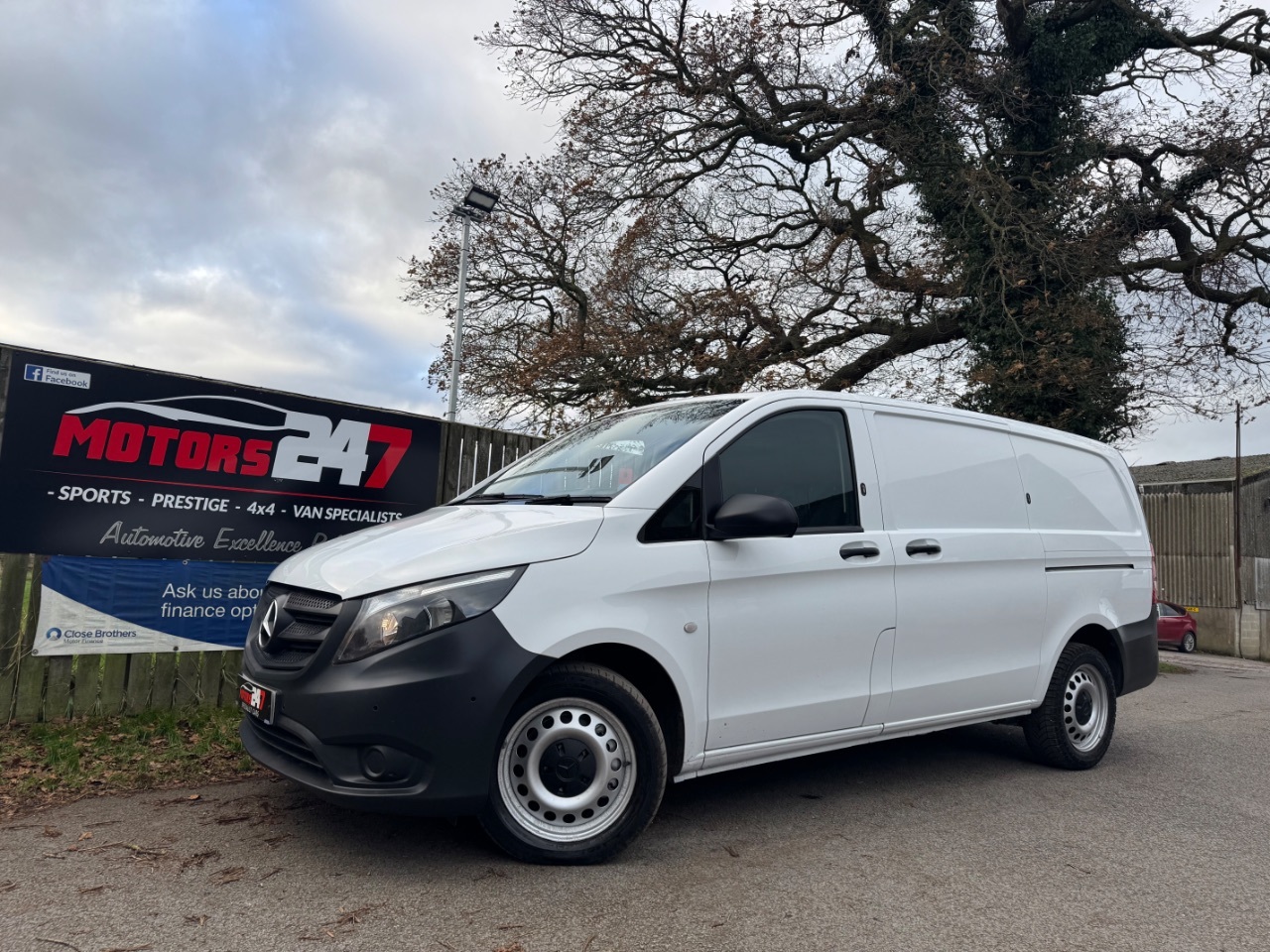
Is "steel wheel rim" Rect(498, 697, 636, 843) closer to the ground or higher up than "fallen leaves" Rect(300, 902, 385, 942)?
higher up

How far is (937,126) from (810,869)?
47.4ft

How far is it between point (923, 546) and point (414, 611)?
2.67 meters

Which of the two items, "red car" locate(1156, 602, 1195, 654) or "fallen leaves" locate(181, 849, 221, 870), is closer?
"fallen leaves" locate(181, 849, 221, 870)

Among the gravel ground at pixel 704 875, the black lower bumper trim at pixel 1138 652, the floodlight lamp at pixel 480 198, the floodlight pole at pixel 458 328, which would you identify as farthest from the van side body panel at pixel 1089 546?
the floodlight pole at pixel 458 328

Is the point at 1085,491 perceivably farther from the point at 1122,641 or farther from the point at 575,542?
the point at 575,542

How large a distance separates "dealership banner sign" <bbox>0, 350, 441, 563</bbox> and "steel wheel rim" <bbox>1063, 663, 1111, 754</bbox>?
15.9 ft

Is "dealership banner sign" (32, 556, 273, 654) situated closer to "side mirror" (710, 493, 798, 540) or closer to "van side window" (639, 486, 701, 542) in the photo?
"van side window" (639, 486, 701, 542)

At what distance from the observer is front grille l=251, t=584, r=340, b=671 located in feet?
11.6

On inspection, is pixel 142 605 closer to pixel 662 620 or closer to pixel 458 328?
pixel 662 620

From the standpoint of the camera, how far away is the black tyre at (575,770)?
3.48m

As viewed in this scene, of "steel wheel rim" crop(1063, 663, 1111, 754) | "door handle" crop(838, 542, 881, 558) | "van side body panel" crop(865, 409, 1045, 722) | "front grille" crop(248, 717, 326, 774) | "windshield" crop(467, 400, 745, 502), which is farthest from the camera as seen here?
"steel wheel rim" crop(1063, 663, 1111, 754)

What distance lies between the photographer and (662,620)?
3.75 meters

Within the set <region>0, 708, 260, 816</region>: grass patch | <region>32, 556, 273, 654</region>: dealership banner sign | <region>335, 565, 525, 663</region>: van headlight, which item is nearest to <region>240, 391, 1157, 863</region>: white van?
<region>335, 565, 525, 663</region>: van headlight

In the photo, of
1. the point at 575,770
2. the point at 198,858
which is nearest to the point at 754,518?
the point at 575,770
